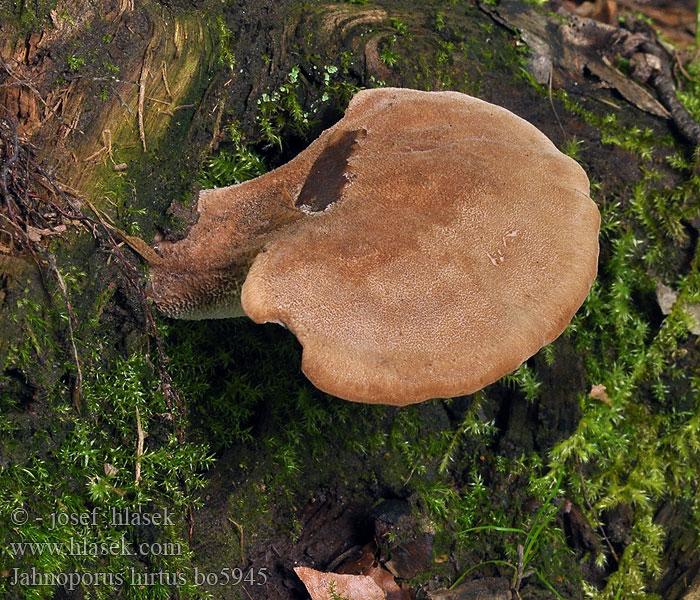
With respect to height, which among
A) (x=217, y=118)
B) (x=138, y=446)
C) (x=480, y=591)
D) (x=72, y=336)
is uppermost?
(x=217, y=118)

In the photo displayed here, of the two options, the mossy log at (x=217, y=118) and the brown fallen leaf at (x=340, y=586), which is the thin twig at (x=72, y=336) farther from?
the brown fallen leaf at (x=340, y=586)

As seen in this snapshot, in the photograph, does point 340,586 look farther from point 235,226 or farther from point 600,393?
point 600,393

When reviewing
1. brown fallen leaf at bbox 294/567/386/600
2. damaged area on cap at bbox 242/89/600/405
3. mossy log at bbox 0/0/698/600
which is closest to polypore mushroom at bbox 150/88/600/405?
damaged area on cap at bbox 242/89/600/405

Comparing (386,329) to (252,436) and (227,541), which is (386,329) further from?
(227,541)

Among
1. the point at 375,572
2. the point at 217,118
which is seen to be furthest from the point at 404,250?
the point at 375,572

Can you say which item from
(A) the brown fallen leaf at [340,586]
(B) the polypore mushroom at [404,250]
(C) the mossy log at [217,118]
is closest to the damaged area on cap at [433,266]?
(B) the polypore mushroom at [404,250]

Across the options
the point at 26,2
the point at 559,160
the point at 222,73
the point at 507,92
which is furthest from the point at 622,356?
the point at 26,2

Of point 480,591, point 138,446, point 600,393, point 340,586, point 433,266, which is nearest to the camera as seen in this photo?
point 433,266

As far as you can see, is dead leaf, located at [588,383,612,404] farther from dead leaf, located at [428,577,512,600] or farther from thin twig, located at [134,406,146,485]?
thin twig, located at [134,406,146,485]
